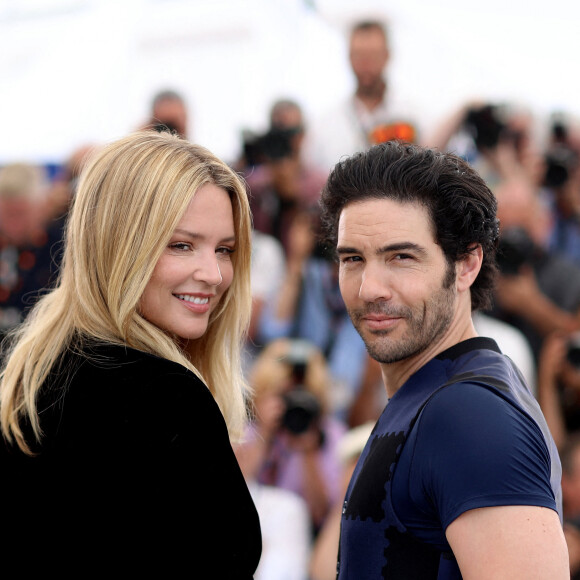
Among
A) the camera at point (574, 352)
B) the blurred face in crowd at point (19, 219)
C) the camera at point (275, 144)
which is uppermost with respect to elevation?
the camera at point (275, 144)

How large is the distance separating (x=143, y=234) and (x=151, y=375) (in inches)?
12.6

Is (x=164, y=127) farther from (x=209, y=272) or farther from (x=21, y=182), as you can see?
(x=21, y=182)

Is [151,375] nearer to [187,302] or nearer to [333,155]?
[187,302]

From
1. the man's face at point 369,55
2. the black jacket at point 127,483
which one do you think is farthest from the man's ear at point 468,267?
the man's face at point 369,55

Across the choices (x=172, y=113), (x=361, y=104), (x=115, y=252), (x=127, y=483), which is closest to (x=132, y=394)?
(x=127, y=483)

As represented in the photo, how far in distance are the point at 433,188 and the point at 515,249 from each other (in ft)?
7.60

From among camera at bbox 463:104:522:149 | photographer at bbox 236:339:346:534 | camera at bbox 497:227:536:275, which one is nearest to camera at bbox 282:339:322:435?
photographer at bbox 236:339:346:534

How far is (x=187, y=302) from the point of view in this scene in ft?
6.20

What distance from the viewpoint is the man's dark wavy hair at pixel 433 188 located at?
1882mm

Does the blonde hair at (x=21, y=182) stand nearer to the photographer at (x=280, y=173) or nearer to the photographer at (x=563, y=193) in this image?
the photographer at (x=280, y=173)

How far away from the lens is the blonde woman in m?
1.51

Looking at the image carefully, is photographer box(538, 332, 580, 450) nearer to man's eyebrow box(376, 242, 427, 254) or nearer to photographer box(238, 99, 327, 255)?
photographer box(238, 99, 327, 255)

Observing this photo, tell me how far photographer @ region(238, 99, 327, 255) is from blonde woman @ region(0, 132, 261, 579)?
9.57 feet

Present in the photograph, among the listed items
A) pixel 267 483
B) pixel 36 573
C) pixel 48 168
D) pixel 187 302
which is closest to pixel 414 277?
pixel 187 302
